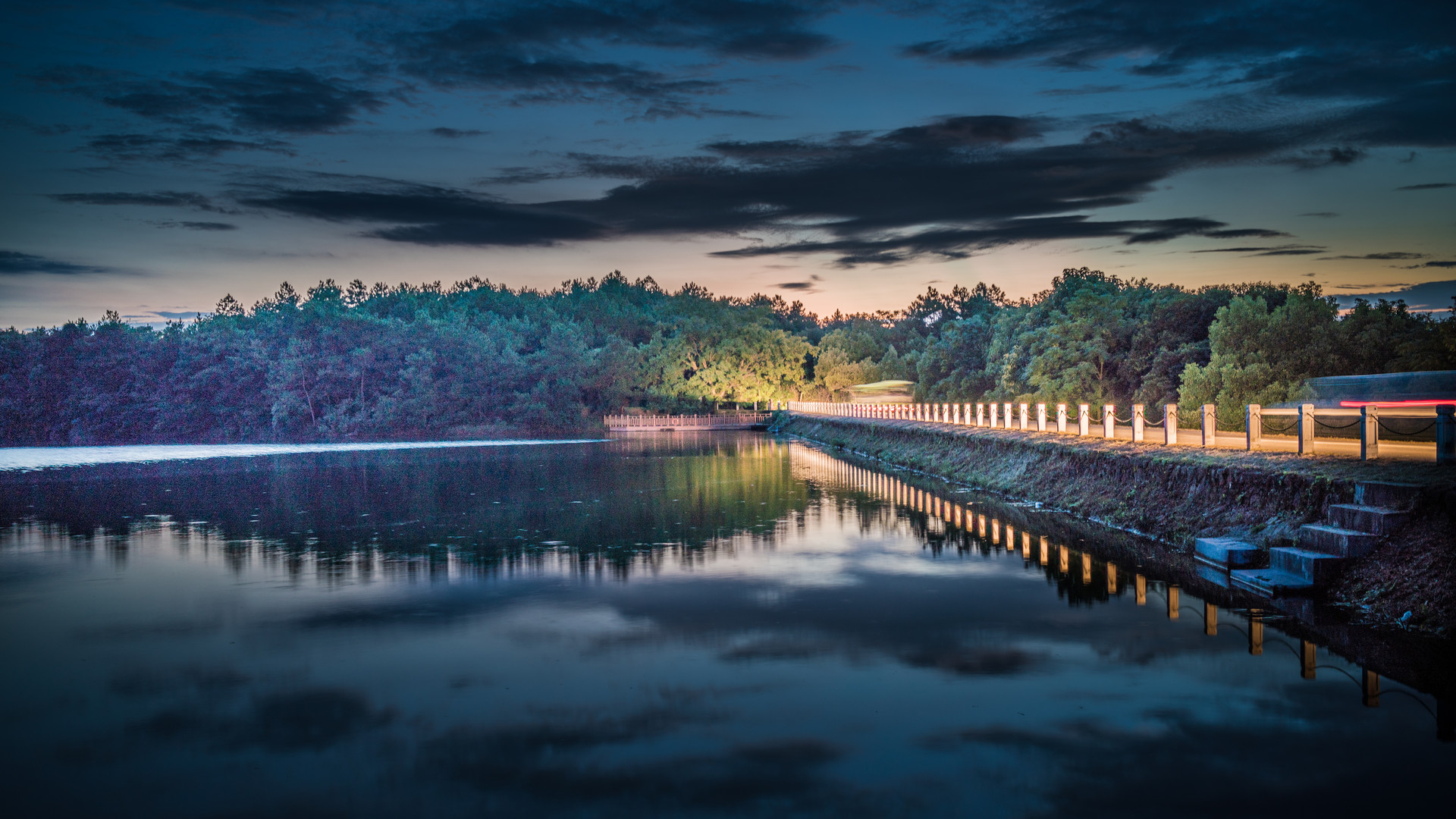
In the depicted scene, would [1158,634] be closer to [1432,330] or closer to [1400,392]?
[1400,392]

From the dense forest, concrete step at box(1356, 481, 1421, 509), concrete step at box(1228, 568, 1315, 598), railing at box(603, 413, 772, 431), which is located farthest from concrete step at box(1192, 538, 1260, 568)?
railing at box(603, 413, 772, 431)

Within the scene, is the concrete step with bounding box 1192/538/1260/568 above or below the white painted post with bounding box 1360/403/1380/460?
below

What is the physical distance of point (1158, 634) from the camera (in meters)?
10.5

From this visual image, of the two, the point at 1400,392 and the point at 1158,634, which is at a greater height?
the point at 1400,392

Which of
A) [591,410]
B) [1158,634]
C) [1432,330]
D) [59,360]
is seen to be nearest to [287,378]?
[59,360]

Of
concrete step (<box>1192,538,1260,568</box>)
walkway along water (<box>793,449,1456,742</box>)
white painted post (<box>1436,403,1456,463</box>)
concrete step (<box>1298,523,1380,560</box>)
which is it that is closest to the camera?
walkway along water (<box>793,449,1456,742</box>)

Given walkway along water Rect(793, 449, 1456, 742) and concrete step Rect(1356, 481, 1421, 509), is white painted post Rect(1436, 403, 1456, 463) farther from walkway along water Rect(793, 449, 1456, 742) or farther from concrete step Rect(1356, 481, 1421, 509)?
walkway along water Rect(793, 449, 1456, 742)

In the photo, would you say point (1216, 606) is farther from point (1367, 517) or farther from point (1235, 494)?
point (1235, 494)

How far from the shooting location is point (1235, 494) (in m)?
15.5

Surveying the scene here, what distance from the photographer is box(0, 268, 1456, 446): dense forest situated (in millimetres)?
34906

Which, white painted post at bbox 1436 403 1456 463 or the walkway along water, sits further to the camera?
white painted post at bbox 1436 403 1456 463

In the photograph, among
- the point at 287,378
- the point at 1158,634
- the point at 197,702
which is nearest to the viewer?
the point at 197,702

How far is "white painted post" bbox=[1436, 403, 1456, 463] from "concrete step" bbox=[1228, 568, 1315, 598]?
2.51 m

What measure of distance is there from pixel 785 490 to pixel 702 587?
48.3 feet
